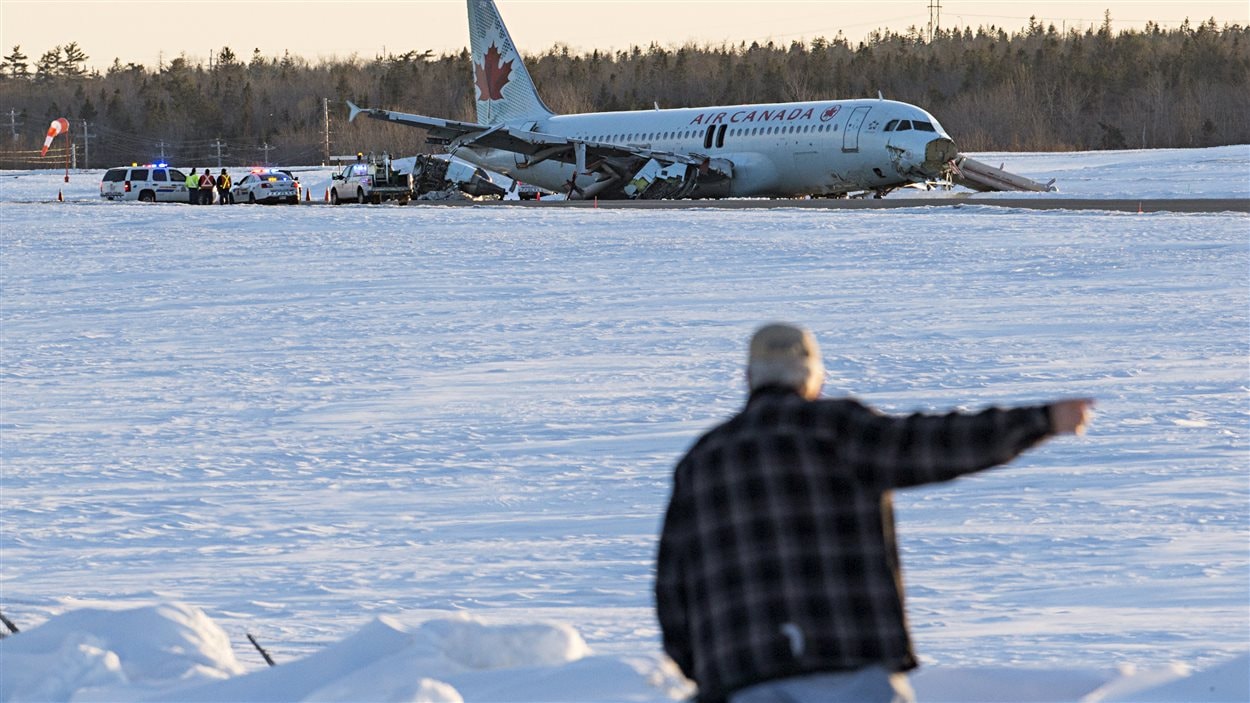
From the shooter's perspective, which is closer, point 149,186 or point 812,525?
point 812,525

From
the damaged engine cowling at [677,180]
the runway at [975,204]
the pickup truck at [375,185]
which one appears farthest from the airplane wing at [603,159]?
the pickup truck at [375,185]

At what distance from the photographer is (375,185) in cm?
6103

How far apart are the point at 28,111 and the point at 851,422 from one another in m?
174

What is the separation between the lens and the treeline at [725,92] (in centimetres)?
10662

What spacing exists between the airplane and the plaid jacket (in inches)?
1487

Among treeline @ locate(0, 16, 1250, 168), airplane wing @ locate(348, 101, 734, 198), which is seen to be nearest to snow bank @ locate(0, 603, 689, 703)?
airplane wing @ locate(348, 101, 734, 198)

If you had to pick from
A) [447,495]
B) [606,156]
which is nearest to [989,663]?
[447,495]

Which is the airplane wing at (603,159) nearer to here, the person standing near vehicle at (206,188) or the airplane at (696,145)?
the airplane at (696,145)

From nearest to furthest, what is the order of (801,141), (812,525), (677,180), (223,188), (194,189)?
(812,525) → (801,141) → (677,180) → (223,188) → (194,189)

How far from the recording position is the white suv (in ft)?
214

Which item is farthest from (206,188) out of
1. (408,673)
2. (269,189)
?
(408,673)

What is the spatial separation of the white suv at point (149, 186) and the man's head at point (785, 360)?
63.7 metres

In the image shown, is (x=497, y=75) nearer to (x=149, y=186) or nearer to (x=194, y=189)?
(x=194, y=189)

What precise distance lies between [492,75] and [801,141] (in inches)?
667
